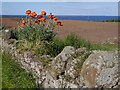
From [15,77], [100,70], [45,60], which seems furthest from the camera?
[45,60]

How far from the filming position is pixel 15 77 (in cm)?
807

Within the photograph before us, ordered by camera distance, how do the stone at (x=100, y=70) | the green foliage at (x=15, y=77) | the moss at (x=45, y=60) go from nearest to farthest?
the stone at (x=100, y=70) → the green foliage at (x=15, y=77) → the moss at (x=45, y=60)

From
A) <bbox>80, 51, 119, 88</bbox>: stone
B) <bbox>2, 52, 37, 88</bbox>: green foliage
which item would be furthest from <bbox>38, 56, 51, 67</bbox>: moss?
<bbox>80, 51, 119, 88</bbox>: stone

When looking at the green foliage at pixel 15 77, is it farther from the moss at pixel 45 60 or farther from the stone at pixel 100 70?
the stone at pixel 100 70

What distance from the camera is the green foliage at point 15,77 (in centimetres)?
770

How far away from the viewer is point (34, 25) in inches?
387

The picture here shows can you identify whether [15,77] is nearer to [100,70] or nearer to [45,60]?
[45,60]

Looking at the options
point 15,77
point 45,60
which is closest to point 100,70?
point 45,60

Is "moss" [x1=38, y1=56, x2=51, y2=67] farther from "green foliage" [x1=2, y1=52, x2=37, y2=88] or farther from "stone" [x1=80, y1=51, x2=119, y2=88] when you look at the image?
"stone" [x1=80, y1=51, x2=119, y2=88]

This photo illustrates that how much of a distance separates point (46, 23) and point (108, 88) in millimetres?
3659

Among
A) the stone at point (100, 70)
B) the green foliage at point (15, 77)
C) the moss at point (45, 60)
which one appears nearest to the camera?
the stone at point (100, 70)

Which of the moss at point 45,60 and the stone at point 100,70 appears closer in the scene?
the stone at point 100,70

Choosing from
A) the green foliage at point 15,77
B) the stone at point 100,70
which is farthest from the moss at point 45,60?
the stone at point 100,70

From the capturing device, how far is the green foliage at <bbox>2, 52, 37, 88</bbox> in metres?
7.70
